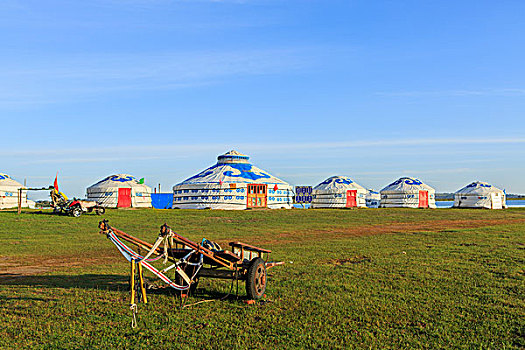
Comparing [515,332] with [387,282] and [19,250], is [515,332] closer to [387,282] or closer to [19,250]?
[387,282]

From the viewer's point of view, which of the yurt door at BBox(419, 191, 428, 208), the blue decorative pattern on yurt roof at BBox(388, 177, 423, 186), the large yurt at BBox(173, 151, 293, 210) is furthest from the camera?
the blue decorative pattern on yurt roof at BBox(388, 177, 423, 186)

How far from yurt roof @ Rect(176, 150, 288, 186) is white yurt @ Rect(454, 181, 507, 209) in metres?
32.4

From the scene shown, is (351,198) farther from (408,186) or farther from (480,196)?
(480,196)

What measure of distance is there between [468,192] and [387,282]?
217 ft

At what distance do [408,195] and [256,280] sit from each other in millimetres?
59825

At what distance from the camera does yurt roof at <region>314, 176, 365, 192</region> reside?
2446 inches

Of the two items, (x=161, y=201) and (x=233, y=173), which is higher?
(x=233, y=173)

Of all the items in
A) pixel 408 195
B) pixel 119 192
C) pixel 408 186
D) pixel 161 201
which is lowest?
pixel 161 201

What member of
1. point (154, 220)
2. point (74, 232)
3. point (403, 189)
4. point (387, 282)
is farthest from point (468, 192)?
point (387, 282)

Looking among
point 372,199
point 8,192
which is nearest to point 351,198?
point 8,192

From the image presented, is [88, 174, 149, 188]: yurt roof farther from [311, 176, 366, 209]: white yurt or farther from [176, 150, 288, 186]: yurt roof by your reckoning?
[311, 176, 366, 209]: white yurt

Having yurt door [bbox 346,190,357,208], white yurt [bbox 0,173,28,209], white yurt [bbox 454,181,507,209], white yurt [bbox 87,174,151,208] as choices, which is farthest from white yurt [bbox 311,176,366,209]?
white yurt [bbox 0,173,28,209]

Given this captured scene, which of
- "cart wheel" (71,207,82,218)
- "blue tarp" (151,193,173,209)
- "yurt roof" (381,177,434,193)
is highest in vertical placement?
"yurt roof" (381,177,434,193)

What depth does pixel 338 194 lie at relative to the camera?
6144cm
